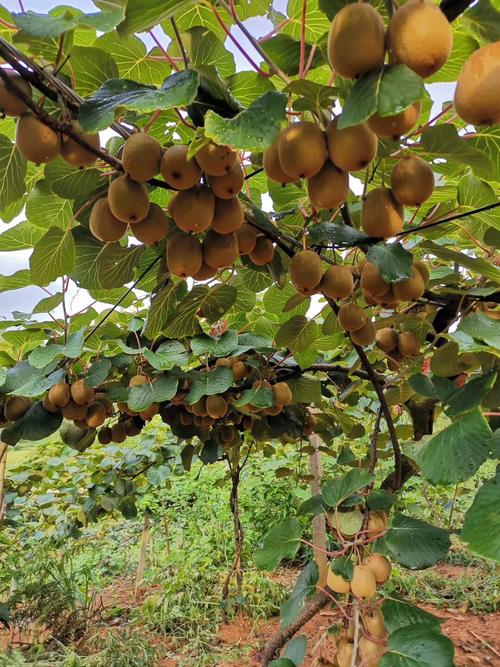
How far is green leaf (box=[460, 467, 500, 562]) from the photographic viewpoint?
0.52 metres

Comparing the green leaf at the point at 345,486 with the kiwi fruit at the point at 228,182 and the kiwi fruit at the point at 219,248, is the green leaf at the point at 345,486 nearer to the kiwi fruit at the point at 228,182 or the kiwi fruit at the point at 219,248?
the kiwi fruit at the point at 219,248

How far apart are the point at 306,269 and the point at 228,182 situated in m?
0.26

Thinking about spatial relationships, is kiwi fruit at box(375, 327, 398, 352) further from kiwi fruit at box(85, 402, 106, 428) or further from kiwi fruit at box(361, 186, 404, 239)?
kiwi fruit at box(85, 402, 106, 428)

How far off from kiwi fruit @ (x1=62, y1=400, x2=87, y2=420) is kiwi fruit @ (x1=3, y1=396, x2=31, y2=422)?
0.17 m

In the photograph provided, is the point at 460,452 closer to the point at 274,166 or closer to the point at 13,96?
the point at 274,166

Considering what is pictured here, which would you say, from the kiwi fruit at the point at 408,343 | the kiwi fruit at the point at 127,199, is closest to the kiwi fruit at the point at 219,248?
the kiwi fruit at the point at 127,199

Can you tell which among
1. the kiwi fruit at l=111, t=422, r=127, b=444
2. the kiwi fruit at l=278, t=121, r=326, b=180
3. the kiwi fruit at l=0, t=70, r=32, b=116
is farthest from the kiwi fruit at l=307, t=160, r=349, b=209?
the kiwi fruit at l=111, t=422, r=127, b=444

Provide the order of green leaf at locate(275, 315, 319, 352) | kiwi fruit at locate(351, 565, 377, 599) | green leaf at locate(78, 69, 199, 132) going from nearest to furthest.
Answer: green leaf at locate(78, 69, 199, 132) < kiwi fruit at locate(351, 565, 377, 599) < green leaf at locate(275, 315, 319, 352)

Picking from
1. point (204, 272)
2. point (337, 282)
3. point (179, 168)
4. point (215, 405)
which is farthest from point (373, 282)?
point (215, 405)

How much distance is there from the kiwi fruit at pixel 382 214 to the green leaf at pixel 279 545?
2.49 feet

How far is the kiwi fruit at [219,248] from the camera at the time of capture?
0.75m

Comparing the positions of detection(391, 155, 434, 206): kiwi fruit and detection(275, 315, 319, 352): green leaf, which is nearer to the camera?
detection(391, 155, 434, 206): kiwi fruit

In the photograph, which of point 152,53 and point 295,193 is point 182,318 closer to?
point 295,193

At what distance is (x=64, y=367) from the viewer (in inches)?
61.4
